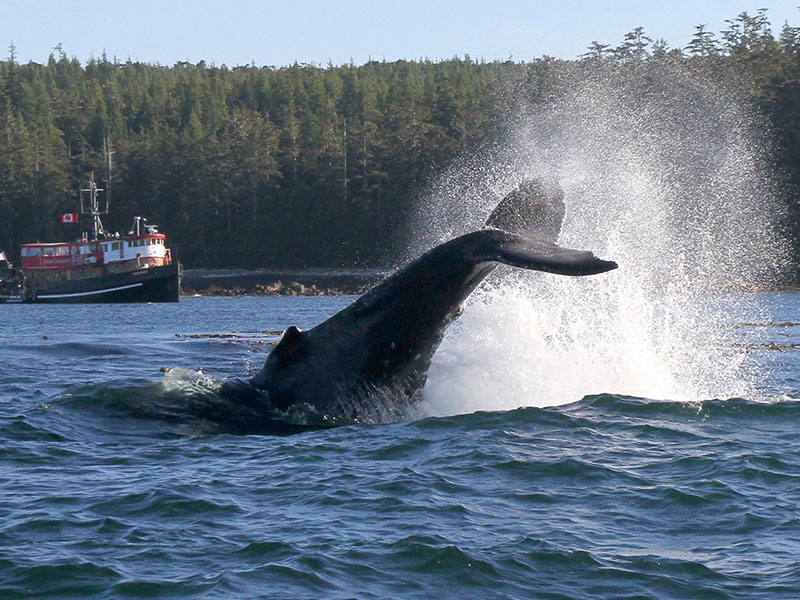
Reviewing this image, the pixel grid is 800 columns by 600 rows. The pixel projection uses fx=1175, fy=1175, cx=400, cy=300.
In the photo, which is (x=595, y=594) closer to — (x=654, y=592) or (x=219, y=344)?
(x=654, y=592)

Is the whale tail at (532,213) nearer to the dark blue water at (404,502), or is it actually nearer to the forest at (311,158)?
the dark blue water at (404,502)

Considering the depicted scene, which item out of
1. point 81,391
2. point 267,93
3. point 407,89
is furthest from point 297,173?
point 81,391

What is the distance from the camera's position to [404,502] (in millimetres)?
8227

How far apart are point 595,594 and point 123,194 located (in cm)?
11160

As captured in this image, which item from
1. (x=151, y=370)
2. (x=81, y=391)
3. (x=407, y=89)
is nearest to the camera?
(x=81, y=391)

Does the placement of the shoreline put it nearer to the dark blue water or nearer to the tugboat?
the tugboat

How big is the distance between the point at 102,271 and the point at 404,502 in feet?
228

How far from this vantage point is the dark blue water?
21.7 feet

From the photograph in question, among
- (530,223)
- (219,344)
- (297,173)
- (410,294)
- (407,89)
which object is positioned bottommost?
(219,344)

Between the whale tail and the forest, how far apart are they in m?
65.4

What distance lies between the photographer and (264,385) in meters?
10.9

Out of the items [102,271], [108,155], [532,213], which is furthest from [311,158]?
[532,213]

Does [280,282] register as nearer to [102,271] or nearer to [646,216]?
[102,271]

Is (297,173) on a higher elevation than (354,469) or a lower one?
higher
